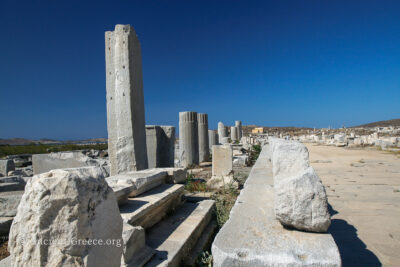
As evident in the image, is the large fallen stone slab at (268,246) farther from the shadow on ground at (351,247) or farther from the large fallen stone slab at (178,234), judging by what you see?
the shadow on ground at (351,247)

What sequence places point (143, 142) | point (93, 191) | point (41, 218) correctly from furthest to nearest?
point (143, 142) → point (93, 191) → point (41, 218)

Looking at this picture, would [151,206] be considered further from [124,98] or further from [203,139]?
[203,139]

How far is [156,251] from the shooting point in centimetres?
252

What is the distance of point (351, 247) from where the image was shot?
2.76 meters

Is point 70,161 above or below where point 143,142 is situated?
below

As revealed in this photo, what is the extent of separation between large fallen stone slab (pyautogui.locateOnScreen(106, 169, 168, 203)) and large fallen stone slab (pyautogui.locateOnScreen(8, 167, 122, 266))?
1.45m

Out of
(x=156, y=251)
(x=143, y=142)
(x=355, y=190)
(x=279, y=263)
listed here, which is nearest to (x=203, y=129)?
(x=143, y=142)

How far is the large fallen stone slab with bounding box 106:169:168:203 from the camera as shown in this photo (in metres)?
2.90

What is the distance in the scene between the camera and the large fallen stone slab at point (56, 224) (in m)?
1.23

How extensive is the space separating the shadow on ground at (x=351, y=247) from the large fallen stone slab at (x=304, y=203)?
1139 millimetres

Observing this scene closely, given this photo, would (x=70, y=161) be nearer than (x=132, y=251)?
No

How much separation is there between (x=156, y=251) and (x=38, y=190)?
1.66m

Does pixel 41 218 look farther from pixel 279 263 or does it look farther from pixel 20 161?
pixel 20 161

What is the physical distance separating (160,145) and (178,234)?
16.7ft
